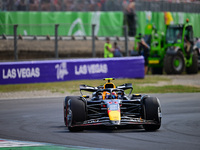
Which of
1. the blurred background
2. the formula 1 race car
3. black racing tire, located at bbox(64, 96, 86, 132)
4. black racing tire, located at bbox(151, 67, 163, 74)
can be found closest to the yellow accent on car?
the formula 1 race car

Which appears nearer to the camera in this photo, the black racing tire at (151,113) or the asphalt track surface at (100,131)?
the asphalt track surface at (100,131)

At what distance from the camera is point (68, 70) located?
71.5ft

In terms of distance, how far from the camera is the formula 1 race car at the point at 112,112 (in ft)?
32.9

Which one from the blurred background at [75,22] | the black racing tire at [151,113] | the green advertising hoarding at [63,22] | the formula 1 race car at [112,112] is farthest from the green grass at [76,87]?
the black racing tire at [151,113]

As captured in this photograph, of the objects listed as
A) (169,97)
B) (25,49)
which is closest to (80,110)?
(169,97)

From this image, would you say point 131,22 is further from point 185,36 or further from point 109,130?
point 109,130

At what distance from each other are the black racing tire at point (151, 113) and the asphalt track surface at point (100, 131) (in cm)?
14

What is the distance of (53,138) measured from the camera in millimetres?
9453

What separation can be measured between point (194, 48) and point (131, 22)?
7.92 metres

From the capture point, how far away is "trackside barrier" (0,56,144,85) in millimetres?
20250

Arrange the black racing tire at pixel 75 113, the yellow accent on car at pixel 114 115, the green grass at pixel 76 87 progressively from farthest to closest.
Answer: the green grass at pixel 76 87 → the black racing tire at pixel 75 113 → the yellow accent on car at pixel 114 115

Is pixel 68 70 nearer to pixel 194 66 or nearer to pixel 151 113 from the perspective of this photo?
pixel 194 66

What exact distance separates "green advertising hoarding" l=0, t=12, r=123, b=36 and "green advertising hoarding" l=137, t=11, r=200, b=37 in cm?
162

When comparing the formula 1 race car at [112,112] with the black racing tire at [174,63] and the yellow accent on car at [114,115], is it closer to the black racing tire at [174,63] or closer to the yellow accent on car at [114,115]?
the yellow accent on car at [114,115]
